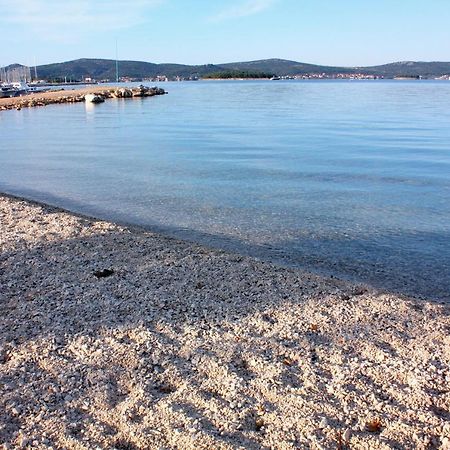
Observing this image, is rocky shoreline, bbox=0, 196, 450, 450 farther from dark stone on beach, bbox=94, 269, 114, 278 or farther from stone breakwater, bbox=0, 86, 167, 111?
stone breakwater, bbox=0, 86, 167, 111

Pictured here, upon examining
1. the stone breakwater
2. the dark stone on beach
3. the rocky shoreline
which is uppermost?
the stone breakwater

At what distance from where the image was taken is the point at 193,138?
2462 cm

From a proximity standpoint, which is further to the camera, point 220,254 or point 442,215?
point 442,215

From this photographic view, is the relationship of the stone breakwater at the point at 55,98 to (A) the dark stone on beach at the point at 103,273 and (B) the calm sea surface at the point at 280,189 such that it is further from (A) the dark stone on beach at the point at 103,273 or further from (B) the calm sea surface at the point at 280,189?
(A) the dark stone on beach at the point at 103,273

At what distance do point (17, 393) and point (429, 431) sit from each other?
10.6 feet

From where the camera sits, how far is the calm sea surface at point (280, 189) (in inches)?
336

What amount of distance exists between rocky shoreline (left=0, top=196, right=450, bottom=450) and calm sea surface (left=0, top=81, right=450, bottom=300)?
165cm

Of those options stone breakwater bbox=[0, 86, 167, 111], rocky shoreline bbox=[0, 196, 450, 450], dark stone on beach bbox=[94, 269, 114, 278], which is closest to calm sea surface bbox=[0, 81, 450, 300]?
rocky shoreline bbox=[0, 196, 450, 450]

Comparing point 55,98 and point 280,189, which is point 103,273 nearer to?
point 280,189

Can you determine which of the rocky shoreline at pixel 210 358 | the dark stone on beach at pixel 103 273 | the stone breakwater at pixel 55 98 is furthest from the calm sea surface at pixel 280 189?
the stone breakwater at pixel 55 98

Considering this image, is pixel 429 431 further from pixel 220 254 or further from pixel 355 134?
pixel 355 134

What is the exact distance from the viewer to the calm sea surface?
28.0 feet

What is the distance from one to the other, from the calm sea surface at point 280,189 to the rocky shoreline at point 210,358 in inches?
64.8

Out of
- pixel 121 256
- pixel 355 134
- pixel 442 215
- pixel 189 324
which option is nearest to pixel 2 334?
pixel 189 324
